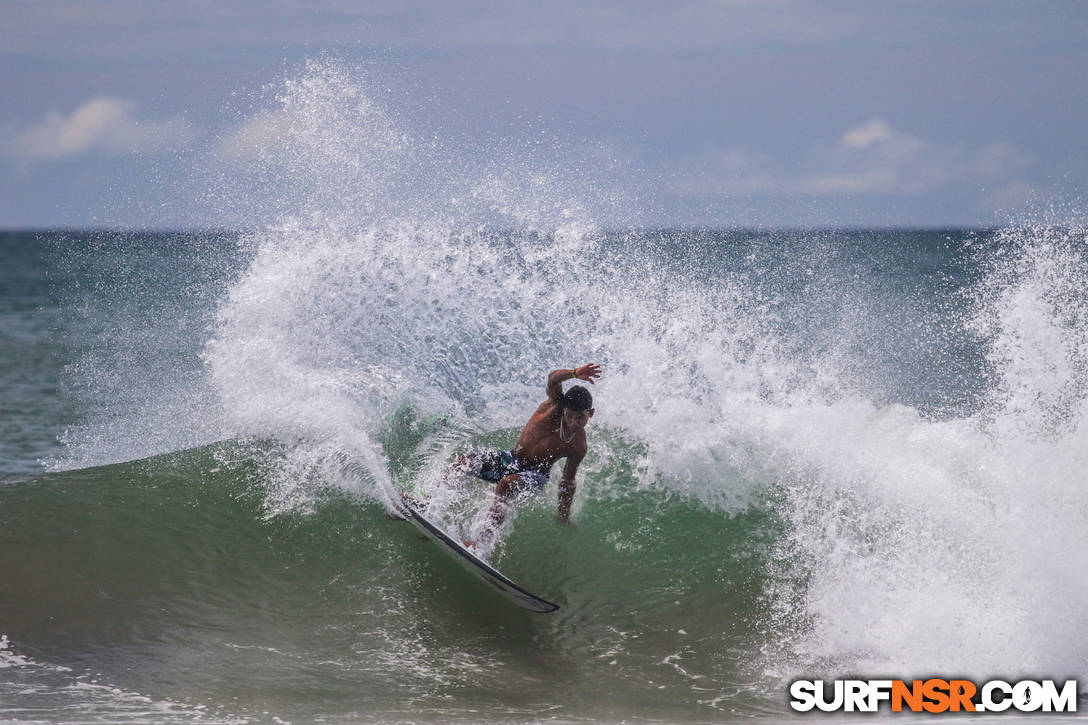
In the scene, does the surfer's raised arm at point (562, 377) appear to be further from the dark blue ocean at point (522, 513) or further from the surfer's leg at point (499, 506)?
the dark blue ocean at point (522, 513)

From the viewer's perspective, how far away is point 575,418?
7109 mm

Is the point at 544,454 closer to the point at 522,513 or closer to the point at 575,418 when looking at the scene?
the point at 575,418

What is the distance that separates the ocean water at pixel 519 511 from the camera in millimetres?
5773

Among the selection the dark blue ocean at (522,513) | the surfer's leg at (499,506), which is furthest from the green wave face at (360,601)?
the surfer's leg at (499,506)

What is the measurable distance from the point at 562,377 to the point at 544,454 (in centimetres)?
61

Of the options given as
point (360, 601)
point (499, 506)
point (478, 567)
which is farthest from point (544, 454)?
point (360, 601)

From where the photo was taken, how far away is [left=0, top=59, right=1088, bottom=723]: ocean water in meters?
5.77

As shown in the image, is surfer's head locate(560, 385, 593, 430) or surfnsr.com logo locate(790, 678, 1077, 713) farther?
surfer's head locate(560, 385, 593, 430)

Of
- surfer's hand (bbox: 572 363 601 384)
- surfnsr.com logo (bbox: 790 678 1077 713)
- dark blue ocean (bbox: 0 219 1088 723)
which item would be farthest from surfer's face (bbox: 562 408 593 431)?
surfnsr.com logo (bbox: 790 678 1077 713)

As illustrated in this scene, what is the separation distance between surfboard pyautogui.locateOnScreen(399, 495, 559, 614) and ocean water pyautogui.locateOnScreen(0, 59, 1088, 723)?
0.14 m

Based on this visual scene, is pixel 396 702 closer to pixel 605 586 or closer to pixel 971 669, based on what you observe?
pixel 605 586

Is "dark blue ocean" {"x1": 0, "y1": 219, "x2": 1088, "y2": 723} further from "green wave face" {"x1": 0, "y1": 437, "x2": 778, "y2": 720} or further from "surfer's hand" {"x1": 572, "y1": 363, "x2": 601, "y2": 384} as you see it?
"surfer's hand" {"x1": 572, "y1": 363, "x2": 601, "y2": 384}

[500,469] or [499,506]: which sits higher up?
[500,469]

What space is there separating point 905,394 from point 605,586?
1072 centimetres
